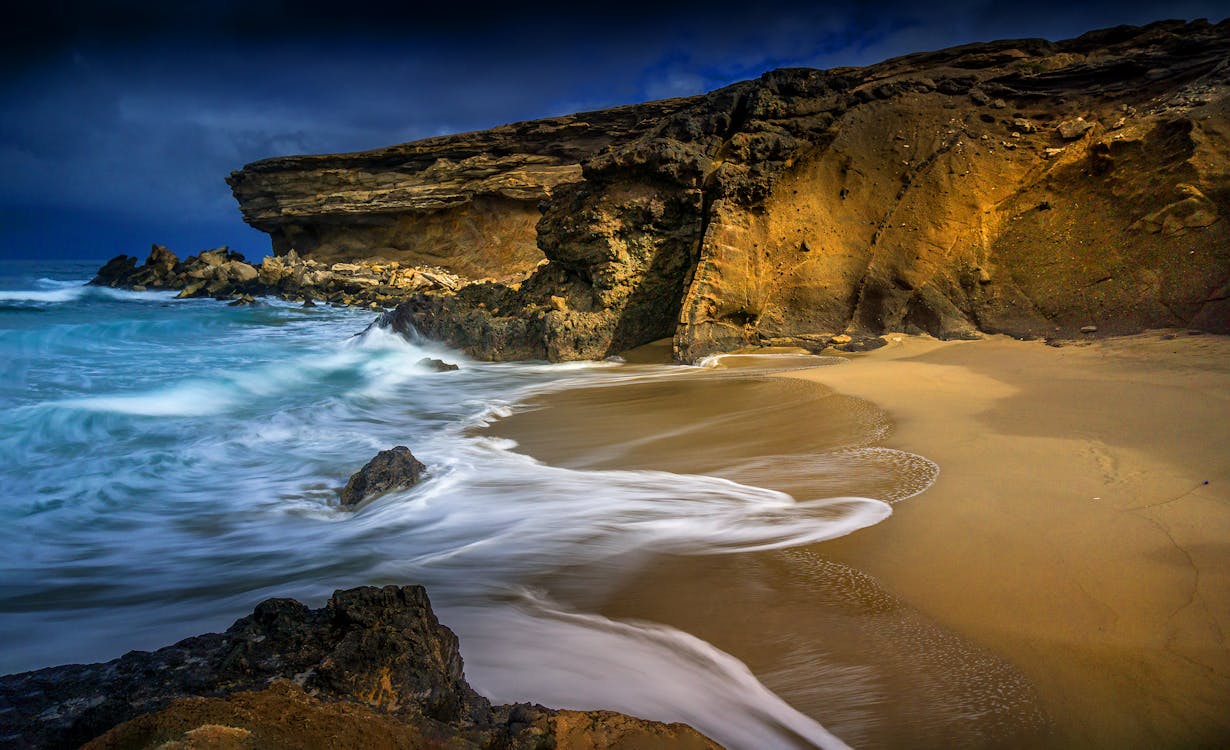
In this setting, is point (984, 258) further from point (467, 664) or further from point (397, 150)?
point (397, 150)

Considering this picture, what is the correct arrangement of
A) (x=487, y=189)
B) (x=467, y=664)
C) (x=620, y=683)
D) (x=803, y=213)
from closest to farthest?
(x=620, y=683)
(x=467, y=664)
(x=803, y=213)
(x=487, y=189)

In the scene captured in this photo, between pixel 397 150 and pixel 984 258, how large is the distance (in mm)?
27516

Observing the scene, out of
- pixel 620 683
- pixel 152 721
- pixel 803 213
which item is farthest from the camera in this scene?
pixel 803 213

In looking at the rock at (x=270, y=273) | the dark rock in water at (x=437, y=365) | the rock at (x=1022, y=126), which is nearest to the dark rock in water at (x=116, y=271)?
the rock at (x=270, y=273)

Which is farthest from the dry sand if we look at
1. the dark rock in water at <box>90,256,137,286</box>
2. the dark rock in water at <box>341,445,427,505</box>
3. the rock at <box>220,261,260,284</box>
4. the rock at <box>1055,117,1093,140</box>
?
the dark rock in water at <box>90,256,137,286</box>

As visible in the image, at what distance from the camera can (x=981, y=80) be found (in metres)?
9.04

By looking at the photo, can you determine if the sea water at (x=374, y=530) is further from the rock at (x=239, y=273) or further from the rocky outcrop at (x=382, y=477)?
the rock at (x=239, y=273)

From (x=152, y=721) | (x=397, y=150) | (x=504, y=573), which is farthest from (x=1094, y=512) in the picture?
(x=397, y=150)

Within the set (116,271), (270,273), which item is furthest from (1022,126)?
(116,271)

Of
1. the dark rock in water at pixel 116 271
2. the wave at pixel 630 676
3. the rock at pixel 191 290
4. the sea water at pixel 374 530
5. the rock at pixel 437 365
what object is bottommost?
the wave at pixel 630 676

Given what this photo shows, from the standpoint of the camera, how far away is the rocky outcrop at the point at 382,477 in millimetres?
3990

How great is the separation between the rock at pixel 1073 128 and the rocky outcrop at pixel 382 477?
8299mm

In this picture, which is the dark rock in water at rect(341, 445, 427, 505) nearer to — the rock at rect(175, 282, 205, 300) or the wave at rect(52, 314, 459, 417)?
the wave at rect(52, 314, 459, 417)

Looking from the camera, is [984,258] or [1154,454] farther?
[984,258]
